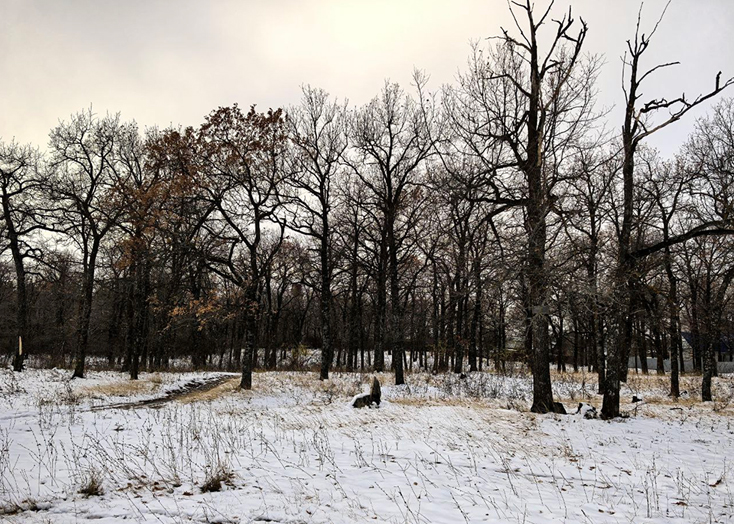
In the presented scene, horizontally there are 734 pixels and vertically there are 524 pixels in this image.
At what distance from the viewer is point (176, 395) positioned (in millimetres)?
17297

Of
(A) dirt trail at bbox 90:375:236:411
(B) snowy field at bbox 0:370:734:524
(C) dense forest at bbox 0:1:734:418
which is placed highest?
(C) dense forest at bbox 0:1:734:418

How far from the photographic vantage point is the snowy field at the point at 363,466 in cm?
527

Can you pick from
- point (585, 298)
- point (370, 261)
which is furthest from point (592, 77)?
point (370, 261)

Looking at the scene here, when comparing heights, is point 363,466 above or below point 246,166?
below

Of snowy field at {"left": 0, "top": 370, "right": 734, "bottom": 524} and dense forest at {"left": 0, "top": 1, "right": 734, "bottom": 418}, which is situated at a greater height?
dense forest at {"left": 0, "top": 1, "right": 734, "bottom": 418}

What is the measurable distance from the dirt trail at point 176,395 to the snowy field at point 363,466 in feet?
1.05

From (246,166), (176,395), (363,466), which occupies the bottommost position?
(176,395)

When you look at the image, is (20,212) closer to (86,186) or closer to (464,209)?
(86,186)

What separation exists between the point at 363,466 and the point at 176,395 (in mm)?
12828

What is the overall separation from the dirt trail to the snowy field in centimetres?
32

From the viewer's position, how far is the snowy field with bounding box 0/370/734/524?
527 cm

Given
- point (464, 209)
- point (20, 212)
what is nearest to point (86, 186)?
point (20, 212)

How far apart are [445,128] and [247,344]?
12.8 m

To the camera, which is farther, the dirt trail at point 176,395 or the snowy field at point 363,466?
the dirt trail at point 176,395
